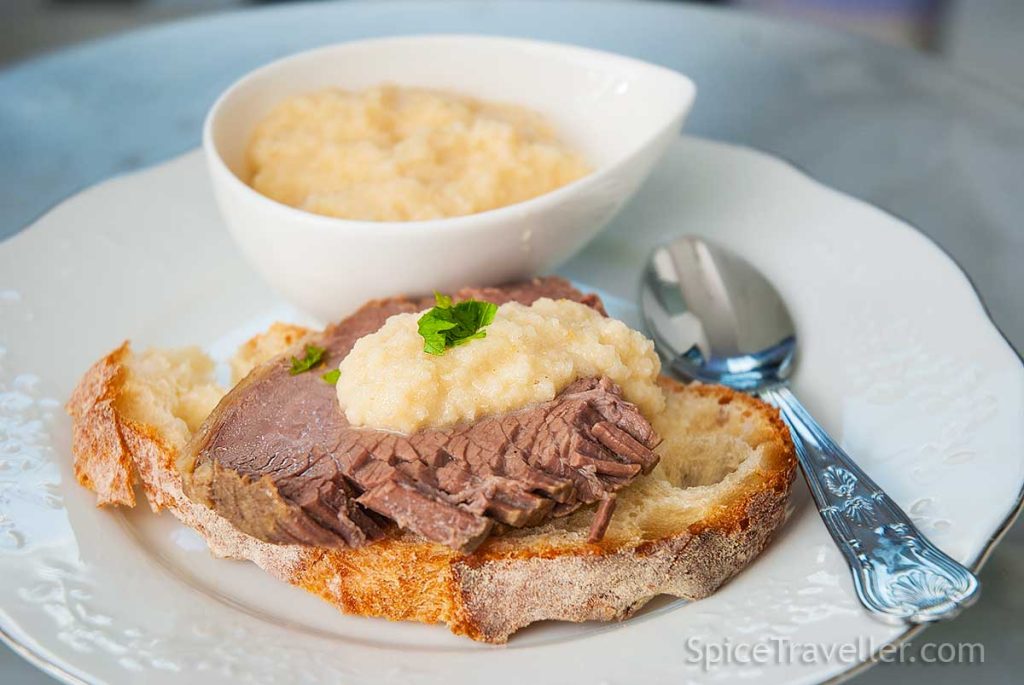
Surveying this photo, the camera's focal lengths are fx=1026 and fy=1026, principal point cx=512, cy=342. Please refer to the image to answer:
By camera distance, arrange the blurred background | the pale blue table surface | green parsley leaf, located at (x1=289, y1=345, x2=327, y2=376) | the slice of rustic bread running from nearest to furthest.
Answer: the slice of rustic bread < green parsley leaf, located at (x1=289, y1=345, x2=327, y2=376) < the pale blue table surface < the blurred background

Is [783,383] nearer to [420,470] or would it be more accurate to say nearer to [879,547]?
[879,547]

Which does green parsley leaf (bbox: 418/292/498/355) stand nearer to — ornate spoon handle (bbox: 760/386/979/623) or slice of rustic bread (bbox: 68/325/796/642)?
slice of rustic bread (bbox: 68/325/796/642)

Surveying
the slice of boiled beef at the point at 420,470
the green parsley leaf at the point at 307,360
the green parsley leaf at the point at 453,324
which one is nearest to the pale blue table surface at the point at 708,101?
the slice of boiled beef at the point at 420,470

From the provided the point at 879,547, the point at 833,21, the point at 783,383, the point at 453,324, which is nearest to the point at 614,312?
the point at 783,383

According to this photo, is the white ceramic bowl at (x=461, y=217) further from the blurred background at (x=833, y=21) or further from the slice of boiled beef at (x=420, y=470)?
the blurred background at (x=833, y=21)

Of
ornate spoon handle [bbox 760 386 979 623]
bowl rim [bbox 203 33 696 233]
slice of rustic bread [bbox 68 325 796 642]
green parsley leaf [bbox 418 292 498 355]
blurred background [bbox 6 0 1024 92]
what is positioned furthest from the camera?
blurred background [bbox 6 0 1024 92]

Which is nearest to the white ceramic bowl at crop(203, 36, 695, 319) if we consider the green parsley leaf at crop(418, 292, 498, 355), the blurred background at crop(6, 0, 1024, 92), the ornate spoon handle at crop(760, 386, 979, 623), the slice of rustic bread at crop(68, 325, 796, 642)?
the green parsley leaf at crop(418, 292, 498, 355)

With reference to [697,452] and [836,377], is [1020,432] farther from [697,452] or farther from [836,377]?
[697,452]
